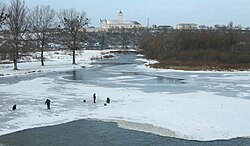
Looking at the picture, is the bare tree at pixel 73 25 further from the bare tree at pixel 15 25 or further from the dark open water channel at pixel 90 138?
the dark open water channel at pixel 90 138

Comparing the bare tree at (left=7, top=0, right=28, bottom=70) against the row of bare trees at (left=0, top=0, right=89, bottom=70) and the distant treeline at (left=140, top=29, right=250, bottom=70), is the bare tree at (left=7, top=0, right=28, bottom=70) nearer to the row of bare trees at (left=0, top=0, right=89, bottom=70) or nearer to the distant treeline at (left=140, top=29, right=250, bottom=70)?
the row of bare trees at (left=0, top=0, right=89, bottom=70)

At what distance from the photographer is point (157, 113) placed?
1895 cm

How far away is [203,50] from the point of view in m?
66.9

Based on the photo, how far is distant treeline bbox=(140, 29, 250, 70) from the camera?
58856 mm

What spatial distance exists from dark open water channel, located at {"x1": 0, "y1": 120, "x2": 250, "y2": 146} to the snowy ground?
673 mm

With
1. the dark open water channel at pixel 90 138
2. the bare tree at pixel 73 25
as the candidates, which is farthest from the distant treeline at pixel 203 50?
the dark open water channel at pixel 90 138

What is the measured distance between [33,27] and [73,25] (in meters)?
7.91

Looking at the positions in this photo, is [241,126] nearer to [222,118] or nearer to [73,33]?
[222,118]

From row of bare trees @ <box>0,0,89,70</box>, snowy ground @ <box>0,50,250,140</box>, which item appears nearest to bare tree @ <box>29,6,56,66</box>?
row of bare trees @ <box>0,0,89,70</box>

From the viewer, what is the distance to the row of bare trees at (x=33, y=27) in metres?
47.6

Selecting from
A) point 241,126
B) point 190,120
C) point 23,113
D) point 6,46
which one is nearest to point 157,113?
point 190,120

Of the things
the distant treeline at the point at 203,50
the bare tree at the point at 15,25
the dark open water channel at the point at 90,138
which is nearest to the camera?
the dark open water channel at the point at 90,138

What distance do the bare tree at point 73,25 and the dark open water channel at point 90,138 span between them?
157 feet

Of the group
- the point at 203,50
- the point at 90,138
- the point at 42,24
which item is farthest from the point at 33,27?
the point at 90,138
